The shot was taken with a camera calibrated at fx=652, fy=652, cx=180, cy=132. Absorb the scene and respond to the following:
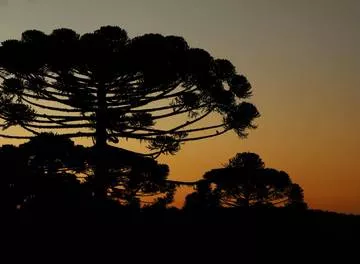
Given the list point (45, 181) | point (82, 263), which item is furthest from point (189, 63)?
point (82, 263)

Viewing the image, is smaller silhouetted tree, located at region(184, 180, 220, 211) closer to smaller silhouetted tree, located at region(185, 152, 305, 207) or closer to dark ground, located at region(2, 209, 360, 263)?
smaller silhouetted tree, located at region(185, 152, 305, 207)

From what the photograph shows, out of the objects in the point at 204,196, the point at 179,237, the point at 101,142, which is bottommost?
the point at 179,237

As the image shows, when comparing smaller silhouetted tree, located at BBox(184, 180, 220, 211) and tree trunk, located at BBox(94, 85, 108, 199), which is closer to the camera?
tree trunk, located at BBox(94, 85, 108, 199)

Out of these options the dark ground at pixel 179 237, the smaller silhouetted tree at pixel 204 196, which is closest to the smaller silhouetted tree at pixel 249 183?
the smaller silhouetted tree at pixel 204 196

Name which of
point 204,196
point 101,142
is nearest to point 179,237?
point 101,142

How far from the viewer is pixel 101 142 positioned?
2244 centimetres

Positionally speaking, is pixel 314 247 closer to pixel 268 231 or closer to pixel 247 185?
pixel 268 231

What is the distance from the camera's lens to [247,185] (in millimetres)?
31672

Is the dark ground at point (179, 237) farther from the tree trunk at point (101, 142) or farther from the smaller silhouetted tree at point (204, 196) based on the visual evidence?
the smaller silhouetted tree at point (204, 196)

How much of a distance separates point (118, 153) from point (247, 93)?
17.1ft

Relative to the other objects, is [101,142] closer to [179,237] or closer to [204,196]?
[204,196]

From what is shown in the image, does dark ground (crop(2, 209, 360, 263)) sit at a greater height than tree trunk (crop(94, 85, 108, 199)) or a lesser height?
lesser

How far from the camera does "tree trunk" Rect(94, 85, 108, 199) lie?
2204 cm

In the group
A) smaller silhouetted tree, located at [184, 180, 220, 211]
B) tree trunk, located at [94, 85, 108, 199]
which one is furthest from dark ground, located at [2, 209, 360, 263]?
smaller silhouetted tree, located at [184, 180, 220, 211]
